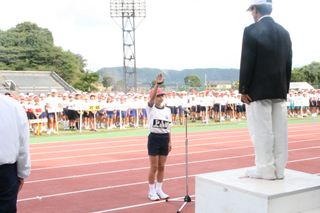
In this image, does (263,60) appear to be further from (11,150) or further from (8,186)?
(8,186)

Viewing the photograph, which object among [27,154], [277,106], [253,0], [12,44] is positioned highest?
[12,44]

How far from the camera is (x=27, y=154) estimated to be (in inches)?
151

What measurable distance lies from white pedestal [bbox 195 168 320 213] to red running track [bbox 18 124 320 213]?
1.60 meters

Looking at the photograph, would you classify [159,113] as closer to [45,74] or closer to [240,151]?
[240,151]

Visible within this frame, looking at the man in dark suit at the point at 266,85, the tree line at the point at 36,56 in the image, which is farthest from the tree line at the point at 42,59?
the man in dark suit at the point at 266,85

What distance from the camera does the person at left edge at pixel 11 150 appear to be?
3.62m

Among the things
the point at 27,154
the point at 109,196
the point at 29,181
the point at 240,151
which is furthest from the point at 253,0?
the point at 240,151

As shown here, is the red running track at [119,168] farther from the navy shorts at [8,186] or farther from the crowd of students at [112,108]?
the navy shorts at [8,186]

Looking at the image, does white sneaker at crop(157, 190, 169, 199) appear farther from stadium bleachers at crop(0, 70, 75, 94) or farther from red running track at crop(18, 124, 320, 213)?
stadium bleachers at crop(0, 70, 75, 94)

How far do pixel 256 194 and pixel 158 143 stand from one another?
2920mm

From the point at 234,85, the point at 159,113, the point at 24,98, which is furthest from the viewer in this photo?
the point at 234,85

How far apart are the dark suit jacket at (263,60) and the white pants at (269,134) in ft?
0.46

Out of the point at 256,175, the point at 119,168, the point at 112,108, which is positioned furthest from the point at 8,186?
the point at 112,108

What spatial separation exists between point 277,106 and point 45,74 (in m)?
52.2
